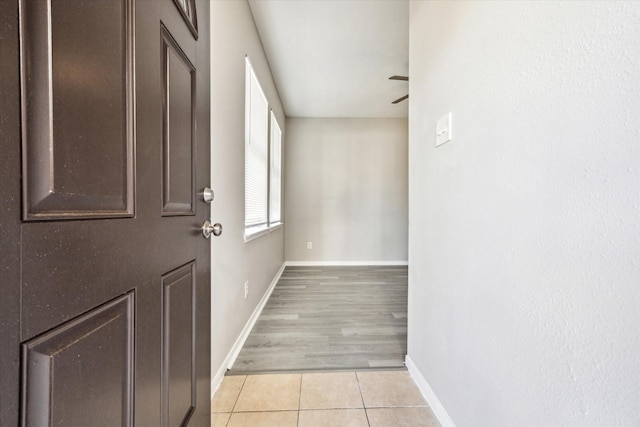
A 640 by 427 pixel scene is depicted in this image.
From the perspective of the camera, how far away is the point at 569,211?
67 centimetres

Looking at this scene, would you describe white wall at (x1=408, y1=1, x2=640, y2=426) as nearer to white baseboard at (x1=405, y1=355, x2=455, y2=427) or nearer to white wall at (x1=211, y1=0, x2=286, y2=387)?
white baseboard at (x1=405, y1=355, x2=455, y2=427)

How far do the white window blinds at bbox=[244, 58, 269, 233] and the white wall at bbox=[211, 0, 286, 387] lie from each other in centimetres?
18

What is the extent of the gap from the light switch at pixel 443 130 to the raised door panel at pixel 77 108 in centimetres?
115

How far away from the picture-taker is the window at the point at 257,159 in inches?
90.7

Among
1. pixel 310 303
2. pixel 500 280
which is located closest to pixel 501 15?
pixel 500 280

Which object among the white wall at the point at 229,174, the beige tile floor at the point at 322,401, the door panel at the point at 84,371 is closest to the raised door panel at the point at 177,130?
the door panel at the point at 84,371

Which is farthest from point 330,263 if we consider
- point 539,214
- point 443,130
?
point 539,214

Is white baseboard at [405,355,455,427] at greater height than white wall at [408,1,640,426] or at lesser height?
lesser

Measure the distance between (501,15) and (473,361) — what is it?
3.86ft

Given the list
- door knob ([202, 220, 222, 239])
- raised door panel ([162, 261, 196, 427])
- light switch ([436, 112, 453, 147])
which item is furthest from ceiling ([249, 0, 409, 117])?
raised door panel ([162, 261, 196, 427])

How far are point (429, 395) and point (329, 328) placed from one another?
1.01m

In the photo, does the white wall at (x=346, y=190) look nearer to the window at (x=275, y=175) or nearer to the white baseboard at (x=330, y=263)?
the white baseboard at (x=330, y=263)

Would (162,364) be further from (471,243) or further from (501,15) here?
(501,15)

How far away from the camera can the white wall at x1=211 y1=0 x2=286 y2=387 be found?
1538 mm
